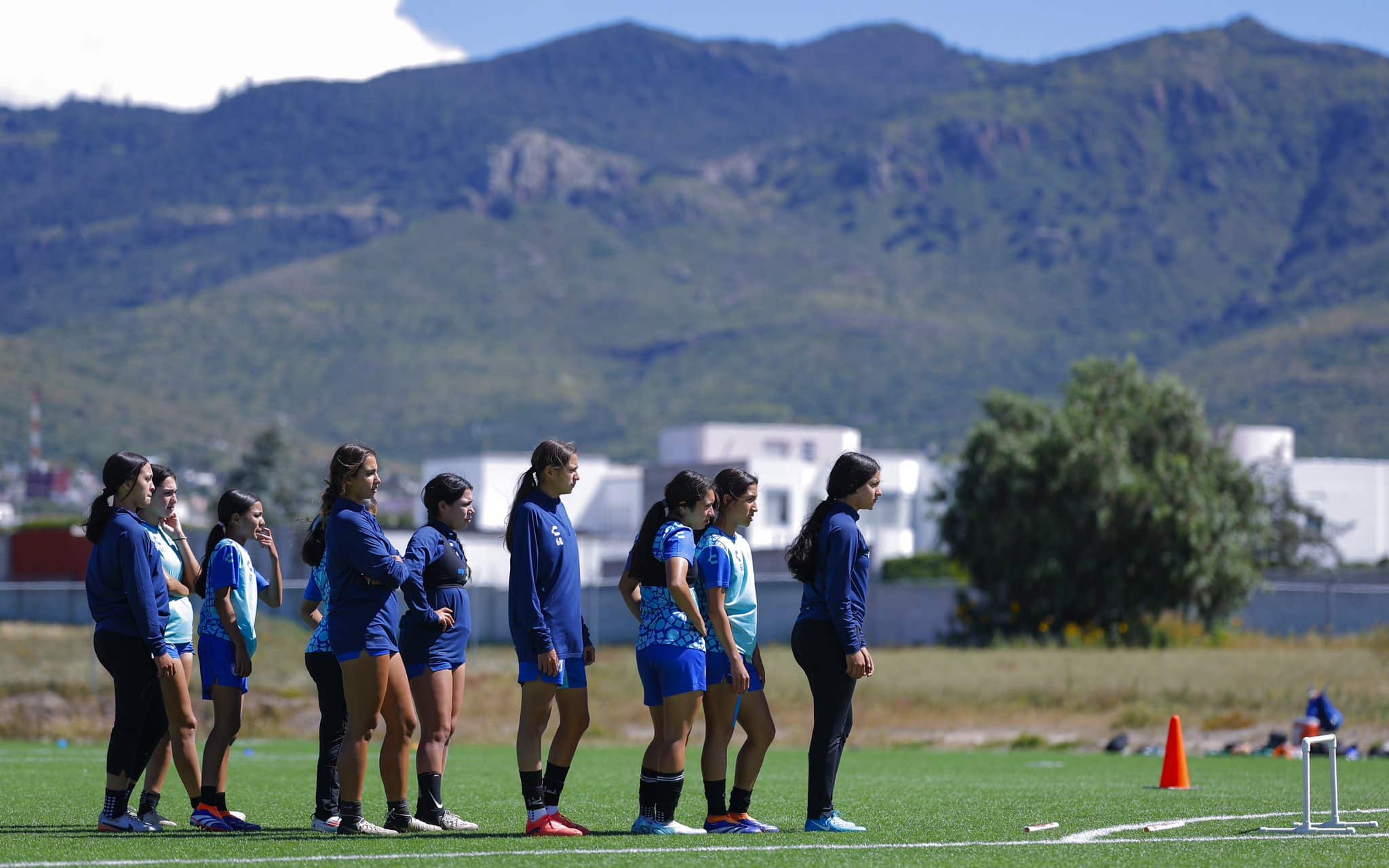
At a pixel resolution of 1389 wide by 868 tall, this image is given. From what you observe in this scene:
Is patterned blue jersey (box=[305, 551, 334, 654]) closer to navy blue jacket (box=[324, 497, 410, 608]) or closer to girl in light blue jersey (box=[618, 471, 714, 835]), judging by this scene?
navy blue jacket (box=[324, 497, 410, 608])

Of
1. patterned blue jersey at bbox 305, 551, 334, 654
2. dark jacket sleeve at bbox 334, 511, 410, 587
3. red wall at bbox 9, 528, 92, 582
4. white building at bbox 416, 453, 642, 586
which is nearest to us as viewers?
dark jacket sleeve at bbox 334, 511, 410, 587

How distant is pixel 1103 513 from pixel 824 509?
118 feet

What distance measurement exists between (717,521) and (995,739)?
61.1 feet

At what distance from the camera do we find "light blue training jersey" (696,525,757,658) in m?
9.81

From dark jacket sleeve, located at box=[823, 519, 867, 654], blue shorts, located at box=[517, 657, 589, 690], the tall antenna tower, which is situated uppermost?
the tall antenna tower

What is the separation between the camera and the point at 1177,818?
448 inches

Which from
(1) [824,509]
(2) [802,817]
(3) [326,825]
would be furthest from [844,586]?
(3) [326,825]

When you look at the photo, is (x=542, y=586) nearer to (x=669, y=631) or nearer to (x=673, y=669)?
(x=669, y=631)

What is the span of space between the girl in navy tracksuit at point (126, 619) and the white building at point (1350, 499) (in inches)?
3655

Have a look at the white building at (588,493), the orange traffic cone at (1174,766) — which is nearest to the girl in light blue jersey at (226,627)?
the orange traffic cone at (1174,766)

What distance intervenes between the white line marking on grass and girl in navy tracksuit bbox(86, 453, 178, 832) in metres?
4.90

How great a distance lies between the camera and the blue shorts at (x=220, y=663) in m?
10.8

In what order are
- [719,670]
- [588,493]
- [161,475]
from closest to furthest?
[719,670], [161,475], [588,493]

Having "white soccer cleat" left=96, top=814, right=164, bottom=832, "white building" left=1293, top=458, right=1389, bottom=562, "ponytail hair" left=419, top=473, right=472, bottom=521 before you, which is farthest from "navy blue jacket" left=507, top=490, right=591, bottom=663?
"white building" left=1293, top=458, right=1389, bottom=562
